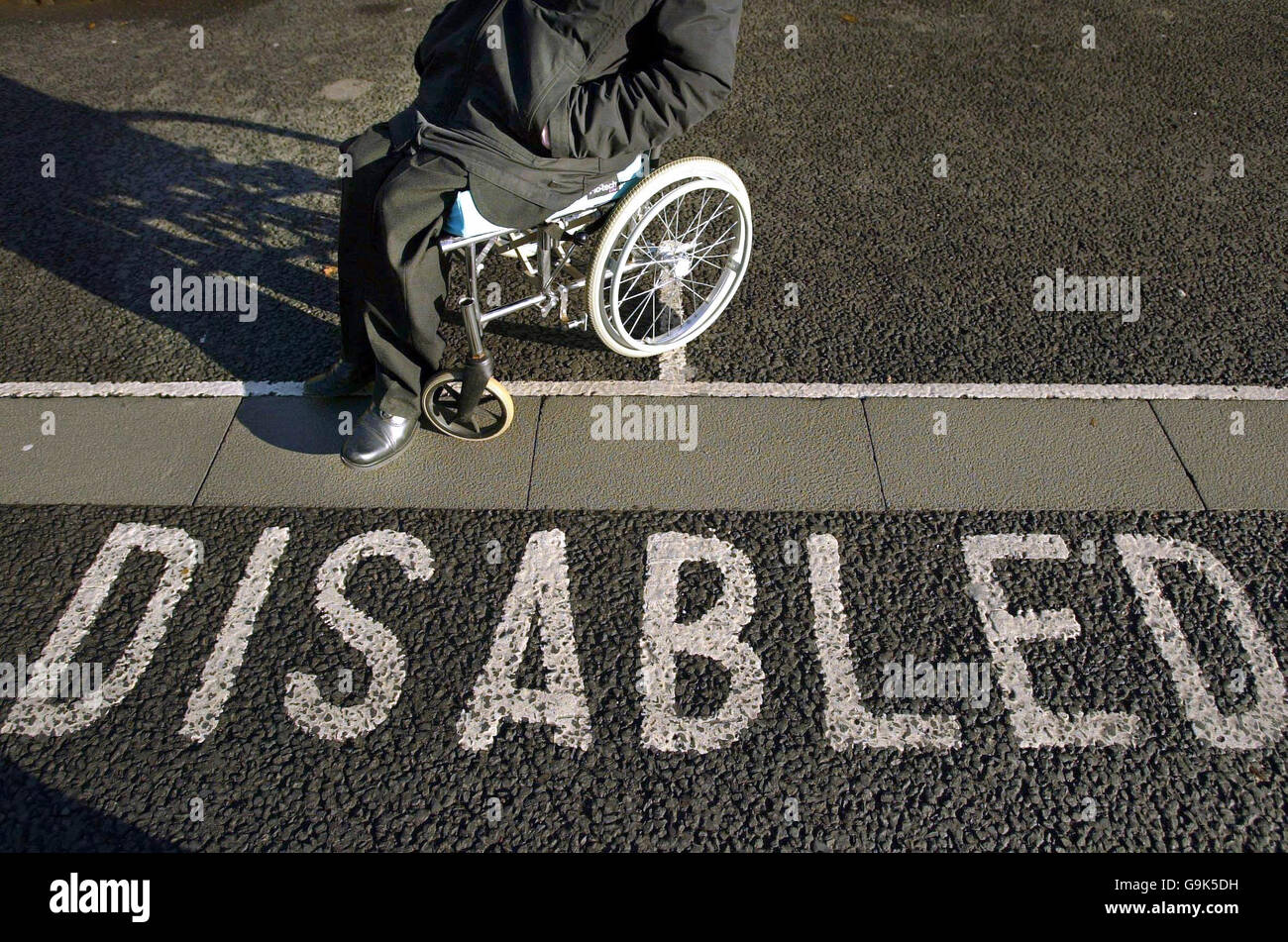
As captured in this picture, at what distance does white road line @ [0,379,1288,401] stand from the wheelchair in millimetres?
193

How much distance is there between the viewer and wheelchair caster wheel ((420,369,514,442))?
3.70m

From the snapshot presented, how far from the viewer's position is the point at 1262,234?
5.00 m

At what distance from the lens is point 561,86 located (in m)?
3.27

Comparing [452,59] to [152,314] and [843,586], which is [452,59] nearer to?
[152,314]

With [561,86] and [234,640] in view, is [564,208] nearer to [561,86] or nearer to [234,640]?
[561,86]

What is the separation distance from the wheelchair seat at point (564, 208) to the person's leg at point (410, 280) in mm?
43

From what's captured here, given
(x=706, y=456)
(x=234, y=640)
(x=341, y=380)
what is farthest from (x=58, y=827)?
(x=706, y=456)

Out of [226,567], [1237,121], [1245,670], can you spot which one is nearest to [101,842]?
[226,567]

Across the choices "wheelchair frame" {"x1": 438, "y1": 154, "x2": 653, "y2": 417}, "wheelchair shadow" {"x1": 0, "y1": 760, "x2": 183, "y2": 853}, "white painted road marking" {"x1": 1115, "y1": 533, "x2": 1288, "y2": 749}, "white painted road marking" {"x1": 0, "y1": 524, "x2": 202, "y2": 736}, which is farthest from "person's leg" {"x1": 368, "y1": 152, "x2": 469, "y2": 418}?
"white painted road marking" {"x1": 1115, "y1": 533, "x2": 1288, "y2": 749}

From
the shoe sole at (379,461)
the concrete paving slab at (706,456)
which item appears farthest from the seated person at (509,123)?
the concrete paving slab at (706,456)

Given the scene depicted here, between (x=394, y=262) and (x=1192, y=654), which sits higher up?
(x=394, y=262)

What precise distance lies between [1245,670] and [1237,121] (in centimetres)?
450

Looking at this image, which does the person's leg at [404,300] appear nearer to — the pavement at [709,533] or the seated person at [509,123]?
the seated person at [509,123]

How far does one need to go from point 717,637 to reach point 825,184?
3275 millimetres
